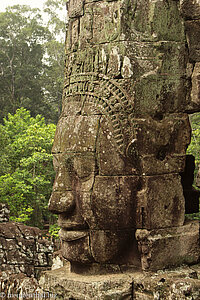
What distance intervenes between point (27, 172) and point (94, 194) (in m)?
10.9

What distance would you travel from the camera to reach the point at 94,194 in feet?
16.0

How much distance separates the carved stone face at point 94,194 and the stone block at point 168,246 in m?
0.24

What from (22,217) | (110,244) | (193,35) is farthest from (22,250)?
(22,217)

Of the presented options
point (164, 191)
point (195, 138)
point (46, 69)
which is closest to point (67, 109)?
point (164, 191)

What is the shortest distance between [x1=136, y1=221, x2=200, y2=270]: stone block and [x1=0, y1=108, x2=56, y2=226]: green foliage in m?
10.2

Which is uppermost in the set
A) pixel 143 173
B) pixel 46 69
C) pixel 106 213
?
pixel 46 69

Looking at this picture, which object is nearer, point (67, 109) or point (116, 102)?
point (116, 102)

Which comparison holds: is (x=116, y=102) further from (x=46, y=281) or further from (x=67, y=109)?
(x=46, y=281)

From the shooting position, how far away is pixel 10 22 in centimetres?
3078

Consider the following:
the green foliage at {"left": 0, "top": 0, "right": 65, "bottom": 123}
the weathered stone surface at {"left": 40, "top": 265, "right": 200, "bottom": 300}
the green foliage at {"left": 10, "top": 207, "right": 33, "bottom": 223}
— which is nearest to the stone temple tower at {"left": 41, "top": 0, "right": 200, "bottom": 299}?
the weathered stone surface at {"left": 40, "top": 265, "right": 200, "bottom": 300}

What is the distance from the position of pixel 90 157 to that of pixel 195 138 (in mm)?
8052

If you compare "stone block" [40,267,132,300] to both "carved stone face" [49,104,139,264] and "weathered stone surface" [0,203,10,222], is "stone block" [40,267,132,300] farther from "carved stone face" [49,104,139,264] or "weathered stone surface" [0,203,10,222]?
"weathered stone surface" [0,203,10,222]

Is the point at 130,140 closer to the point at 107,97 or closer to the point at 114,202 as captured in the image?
the point at 107,97

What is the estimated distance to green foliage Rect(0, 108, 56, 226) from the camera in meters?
15.2
